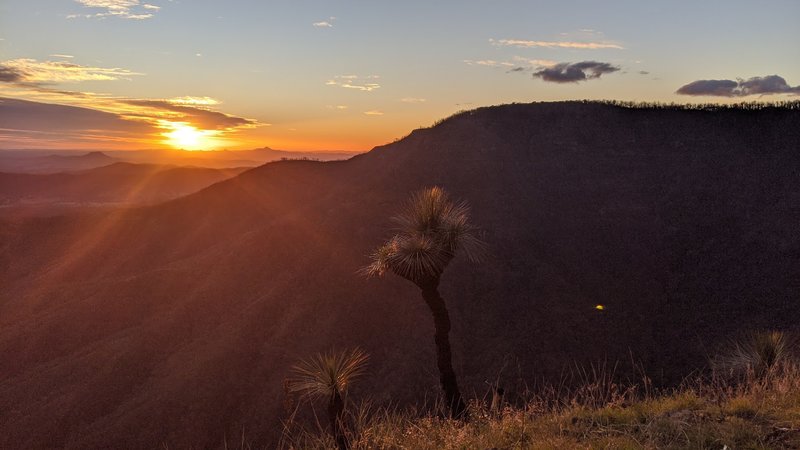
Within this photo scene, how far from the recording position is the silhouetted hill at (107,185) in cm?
10500

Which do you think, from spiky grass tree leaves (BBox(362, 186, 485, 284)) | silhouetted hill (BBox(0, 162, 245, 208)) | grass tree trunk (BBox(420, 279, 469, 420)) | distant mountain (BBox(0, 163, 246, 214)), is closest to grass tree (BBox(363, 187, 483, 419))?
spiky grass tree leaves (BBox(362, 186, 485, 284))

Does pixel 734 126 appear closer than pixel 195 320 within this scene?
No

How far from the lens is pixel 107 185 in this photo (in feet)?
432

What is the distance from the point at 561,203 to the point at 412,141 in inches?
671

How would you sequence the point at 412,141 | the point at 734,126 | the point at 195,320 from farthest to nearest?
the point at 412,141
the point at 734,126
the point at 195,320

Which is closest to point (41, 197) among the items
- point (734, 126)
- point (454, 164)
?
point (454, 164)

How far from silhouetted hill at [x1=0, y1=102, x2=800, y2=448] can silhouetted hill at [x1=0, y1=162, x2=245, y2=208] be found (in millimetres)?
67315

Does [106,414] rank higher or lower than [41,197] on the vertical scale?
lower

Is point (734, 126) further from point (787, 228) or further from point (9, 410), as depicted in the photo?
point (9, 410)

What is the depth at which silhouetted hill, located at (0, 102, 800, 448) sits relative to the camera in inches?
893

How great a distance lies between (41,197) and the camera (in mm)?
107750

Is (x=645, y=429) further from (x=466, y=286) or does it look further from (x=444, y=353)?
(x=466, y=286)

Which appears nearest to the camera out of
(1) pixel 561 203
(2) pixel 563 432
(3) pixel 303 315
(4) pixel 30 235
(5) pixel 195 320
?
(2) pixel 563 432

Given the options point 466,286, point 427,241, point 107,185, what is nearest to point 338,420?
point 427,241
